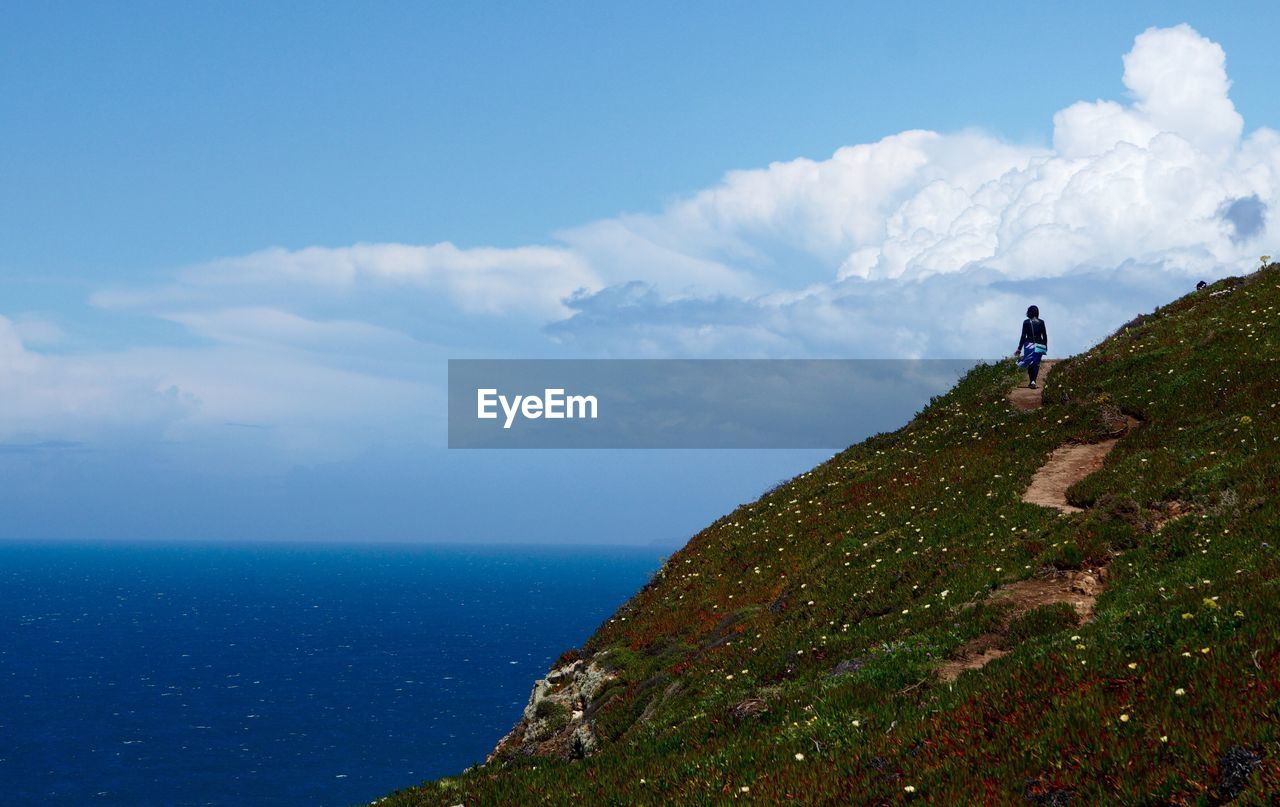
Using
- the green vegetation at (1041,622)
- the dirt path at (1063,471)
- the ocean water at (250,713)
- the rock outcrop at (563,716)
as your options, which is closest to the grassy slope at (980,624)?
the green vegetation at (1041,622)

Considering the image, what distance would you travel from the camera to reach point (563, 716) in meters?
24.5

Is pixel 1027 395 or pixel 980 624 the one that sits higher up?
pixel 1027 395

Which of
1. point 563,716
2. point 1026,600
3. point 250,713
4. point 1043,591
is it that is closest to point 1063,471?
point 1043,591

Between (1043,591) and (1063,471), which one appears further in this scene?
(1063,471)

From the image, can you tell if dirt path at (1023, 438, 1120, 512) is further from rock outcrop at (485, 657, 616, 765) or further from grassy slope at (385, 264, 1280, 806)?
rock outcrop at (485, 657, 616, 765)

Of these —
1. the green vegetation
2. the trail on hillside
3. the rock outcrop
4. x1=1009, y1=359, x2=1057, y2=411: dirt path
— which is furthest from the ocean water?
the green vegetation

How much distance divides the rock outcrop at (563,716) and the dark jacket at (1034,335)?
2241 centimetres

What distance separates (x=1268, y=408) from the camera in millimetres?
25484

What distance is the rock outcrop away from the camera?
21.7m

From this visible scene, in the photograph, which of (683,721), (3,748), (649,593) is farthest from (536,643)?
(683,721)

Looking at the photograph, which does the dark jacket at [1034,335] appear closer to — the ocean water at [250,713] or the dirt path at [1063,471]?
the dirt path at [1063,471]

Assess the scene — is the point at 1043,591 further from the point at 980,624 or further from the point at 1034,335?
the point at 1034,335

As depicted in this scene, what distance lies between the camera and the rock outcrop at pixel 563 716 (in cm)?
2167

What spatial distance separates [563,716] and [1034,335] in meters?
24.9
